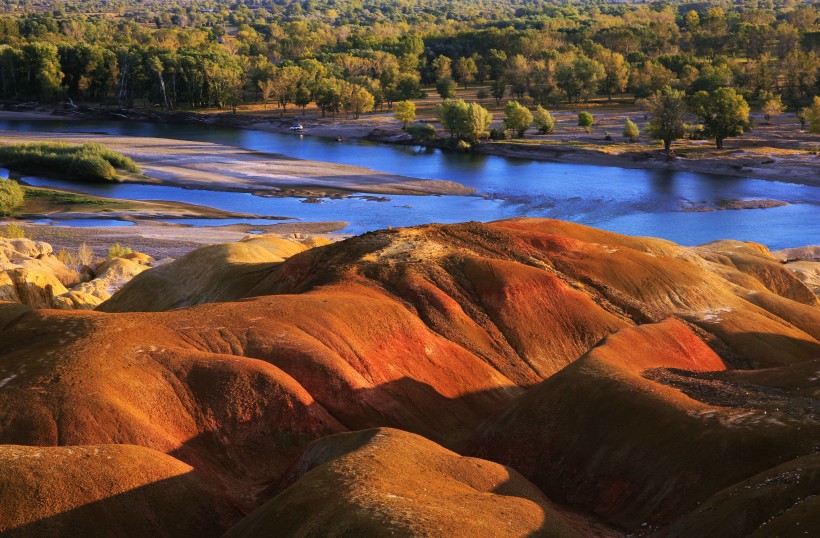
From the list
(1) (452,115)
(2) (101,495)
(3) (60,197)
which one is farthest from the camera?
(1) (452,115)

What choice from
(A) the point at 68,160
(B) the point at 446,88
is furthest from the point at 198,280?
(B) the point at 446,88

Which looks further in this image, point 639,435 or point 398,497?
point 639,435

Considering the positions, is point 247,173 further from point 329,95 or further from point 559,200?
point 329,95

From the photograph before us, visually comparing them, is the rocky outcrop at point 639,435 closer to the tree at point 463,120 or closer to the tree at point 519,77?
the tree at point 463,120

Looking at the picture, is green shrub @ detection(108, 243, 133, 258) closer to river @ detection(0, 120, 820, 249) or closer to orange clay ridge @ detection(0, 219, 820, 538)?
river @ detection(0, 120, 820, 249)

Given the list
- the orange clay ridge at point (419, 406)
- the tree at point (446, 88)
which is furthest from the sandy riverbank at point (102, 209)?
the tree at point (446, 88)
